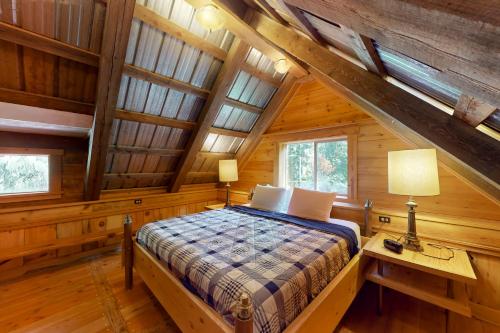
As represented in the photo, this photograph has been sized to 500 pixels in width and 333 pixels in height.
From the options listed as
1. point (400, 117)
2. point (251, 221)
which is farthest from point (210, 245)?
point (400, 117)

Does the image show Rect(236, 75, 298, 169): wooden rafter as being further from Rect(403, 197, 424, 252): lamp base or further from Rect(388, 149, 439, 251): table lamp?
Rect(403, 197, 424, 252): lamp base

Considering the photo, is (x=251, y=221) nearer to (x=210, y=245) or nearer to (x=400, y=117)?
(x=210, y=245)

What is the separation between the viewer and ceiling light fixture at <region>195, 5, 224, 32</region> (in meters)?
1.75

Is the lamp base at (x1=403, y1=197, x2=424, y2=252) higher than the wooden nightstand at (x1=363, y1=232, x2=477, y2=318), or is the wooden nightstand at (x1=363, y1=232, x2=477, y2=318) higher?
the lamp base at (x1=403, y1=197, x2=424, y2=252)

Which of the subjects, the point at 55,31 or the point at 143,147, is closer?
the point at 55,31

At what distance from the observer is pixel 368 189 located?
2.63 meters

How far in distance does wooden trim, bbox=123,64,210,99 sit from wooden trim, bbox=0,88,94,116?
0.59 meters

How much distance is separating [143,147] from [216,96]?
128cm

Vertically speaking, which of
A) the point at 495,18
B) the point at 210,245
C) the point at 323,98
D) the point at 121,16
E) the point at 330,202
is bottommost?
the point at 210,245

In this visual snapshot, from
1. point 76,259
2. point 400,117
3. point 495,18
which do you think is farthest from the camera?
point 76,259

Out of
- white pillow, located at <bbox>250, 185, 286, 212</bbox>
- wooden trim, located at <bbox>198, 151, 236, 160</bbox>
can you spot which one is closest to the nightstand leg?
white pillow, located at <bbox>250, 185, 286, 212</bbox>

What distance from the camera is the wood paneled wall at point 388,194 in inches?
74.7

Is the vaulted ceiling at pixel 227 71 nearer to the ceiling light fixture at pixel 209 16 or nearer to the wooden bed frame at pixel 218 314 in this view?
the ceiling light fixture at pixel 209 16

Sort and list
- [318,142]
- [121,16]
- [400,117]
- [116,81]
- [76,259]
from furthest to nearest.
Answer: [318,142]
[76,259]
[116,81]
[121,16]
[400,117]
